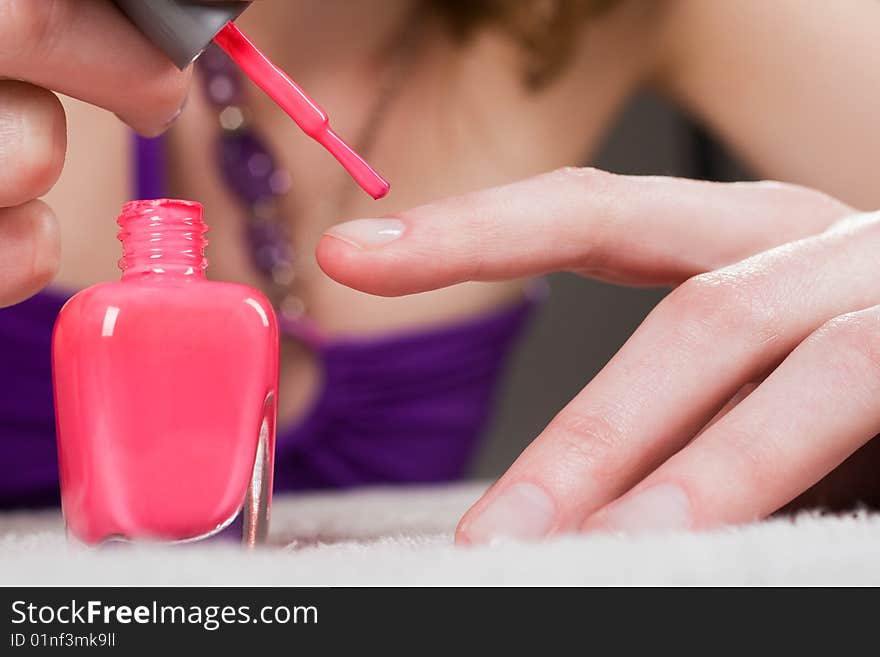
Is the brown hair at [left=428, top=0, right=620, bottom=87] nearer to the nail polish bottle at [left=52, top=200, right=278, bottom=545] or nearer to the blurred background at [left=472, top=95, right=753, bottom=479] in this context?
the nail polish bottle at [left=52, top=200, right=278, bottom=545]

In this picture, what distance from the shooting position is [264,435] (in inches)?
15.0

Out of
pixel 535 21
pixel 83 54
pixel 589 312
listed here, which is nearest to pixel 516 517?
pixel 83 54

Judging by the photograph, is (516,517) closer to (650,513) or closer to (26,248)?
(650,513)

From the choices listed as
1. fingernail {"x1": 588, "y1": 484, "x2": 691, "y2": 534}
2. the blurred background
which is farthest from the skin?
the blurred background

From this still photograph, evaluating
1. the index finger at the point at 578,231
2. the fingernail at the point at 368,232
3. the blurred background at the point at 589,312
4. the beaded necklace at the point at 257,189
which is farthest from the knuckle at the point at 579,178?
the blurred background at the point at 589,312

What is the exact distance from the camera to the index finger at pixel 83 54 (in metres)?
0.34

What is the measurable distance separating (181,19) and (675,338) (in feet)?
0.82

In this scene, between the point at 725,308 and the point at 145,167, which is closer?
the point at 725,308

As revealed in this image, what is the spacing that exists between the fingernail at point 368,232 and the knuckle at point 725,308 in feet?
0.45

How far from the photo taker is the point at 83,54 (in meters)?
0.36

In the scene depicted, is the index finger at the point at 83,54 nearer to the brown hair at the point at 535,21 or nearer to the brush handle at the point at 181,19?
the brush handle at the point at 181,19
